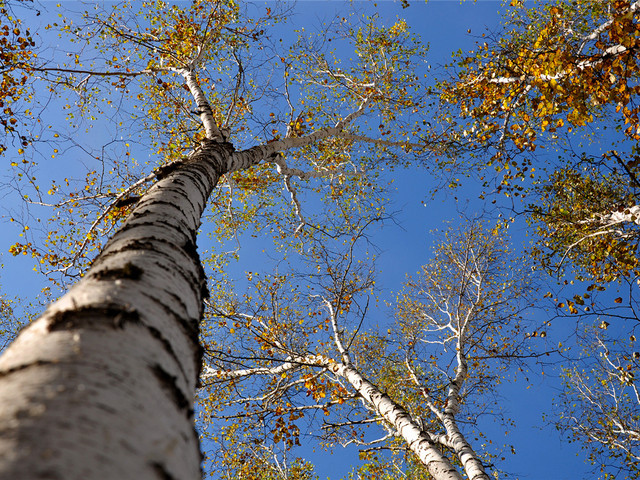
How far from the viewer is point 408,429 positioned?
447cm

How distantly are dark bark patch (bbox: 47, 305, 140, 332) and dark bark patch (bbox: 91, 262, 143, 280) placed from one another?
246 millimetres

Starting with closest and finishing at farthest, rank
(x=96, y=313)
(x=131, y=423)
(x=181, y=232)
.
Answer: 1. (x=131, y=423)
2. (x=96, y=313)
3. (x=181, y=232)

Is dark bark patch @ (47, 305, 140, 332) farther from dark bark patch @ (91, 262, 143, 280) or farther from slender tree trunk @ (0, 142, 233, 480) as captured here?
dark bark patch @ (91, 262, 143, 280)

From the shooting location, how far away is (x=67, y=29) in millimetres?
8367

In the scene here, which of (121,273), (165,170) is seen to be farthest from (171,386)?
(165,170)

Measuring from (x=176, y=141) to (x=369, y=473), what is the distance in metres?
11.3

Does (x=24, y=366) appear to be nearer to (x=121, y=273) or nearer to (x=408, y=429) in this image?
(x=121, y=273)

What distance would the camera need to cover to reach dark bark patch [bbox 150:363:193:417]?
941 mm

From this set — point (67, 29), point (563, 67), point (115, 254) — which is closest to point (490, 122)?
point (563, 67)

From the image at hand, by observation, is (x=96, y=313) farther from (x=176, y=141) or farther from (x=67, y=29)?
(x=67, y=29)

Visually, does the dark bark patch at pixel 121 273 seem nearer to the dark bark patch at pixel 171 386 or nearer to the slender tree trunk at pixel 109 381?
the slender tree trunk at pixel 109 381

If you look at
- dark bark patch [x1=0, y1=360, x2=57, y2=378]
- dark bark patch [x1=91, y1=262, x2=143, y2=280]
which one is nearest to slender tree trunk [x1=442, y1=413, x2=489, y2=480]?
dark bark patch [x1=91, y1=262, x2=143, y2=280]

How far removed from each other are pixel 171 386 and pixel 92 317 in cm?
29

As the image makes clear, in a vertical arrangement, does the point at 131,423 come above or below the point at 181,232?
below
